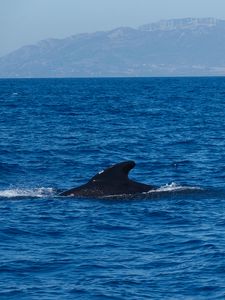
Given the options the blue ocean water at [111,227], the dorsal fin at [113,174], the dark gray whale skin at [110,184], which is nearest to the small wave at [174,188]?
the blue ocean water at [111,227]

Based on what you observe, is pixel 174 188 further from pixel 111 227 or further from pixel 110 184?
pixel 111 227

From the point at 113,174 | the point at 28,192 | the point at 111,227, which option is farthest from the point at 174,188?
the point at 111,227

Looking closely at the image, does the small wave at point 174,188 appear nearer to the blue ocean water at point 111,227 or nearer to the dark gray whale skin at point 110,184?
the blue ocean water at point 111,227

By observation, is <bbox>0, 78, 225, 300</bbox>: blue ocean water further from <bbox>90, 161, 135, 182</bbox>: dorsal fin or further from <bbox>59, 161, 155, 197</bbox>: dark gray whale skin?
<bbox>90, 161, 135, 182</bbox>: dorsal fin

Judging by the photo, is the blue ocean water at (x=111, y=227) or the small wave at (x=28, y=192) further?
the small wave at (x=28, y=192)

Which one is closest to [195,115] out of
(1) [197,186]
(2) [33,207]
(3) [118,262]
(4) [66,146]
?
(4) [66,146]

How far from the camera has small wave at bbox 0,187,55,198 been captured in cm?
2422

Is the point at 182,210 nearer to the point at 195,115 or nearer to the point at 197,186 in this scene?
the point at 197,186

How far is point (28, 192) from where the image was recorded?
2498 cm

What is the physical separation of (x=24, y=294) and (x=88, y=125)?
135ft

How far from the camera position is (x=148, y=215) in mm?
20844

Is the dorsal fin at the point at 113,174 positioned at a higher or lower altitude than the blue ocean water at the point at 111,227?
higher

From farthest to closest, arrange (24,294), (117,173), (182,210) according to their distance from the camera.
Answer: (117,173) → (182,210) → (24,294)

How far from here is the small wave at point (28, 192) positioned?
24219 mm
